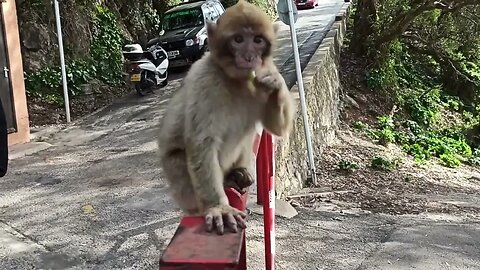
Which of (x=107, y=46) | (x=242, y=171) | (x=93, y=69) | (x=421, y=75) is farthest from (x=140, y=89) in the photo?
(x=242, y=171)

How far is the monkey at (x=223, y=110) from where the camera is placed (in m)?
2.81

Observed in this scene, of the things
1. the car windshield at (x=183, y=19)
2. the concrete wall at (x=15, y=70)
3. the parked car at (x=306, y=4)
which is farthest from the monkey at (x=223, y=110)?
the parked car at (x=306, y=4)

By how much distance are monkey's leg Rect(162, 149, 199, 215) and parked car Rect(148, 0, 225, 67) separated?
39.0 feet

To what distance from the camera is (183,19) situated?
1662cm

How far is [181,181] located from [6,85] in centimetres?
666

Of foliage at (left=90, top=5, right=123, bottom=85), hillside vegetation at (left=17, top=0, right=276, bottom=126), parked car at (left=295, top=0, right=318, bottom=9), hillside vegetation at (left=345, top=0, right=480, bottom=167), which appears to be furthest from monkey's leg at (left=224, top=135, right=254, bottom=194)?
parked car at (left=295, top=0, right=318, bottom=9)

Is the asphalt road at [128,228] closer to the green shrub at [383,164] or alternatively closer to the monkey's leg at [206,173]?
the monkey's leg at [206,173]

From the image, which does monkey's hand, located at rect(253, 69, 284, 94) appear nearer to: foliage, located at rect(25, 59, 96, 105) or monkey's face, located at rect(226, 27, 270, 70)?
monkey's face, located at rect(226, 27, 270, 70)

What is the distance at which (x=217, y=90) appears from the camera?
9.64 ft

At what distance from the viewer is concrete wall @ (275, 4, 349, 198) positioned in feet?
25.6

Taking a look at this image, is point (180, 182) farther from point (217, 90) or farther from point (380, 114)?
point (380, 114)

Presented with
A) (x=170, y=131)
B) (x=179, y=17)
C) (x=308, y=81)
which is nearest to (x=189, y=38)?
(x=179, y=17)

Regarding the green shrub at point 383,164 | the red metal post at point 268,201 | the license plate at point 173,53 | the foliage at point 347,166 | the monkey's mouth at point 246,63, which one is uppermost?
the monkey's mouth at point 246,63

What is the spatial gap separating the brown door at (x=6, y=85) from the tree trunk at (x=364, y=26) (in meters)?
8.99
